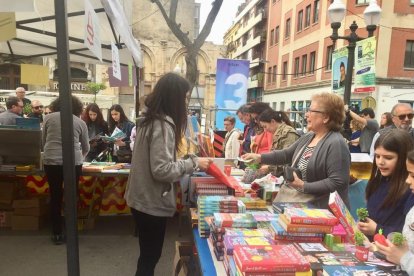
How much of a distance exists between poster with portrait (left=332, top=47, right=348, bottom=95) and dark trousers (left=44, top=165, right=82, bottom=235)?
5.37 metres

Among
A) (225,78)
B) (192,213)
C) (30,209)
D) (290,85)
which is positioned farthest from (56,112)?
(290,85)

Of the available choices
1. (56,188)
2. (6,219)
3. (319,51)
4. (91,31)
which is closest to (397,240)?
(91,31)

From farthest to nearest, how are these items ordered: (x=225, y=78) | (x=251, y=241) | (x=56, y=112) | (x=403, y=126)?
(x=225, y=78), (x=403, y=126), (x=56, y=112), (x=251, y=241)

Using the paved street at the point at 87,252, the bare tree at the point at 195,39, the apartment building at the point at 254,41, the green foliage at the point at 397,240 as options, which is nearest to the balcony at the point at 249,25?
the apartment building at the point at 254,41

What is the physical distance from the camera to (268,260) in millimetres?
1328

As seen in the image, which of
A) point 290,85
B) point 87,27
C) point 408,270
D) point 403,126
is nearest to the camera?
point 408,270

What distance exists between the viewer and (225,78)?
31.6 feet

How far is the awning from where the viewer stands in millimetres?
4602

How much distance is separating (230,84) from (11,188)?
21.7 ft

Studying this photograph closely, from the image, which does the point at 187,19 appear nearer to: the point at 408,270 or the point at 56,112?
the point at 56,112

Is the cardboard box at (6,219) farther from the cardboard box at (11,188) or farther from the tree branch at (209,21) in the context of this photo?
the tree branch at (209,21)

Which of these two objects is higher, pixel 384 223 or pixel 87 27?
pixel 87 27

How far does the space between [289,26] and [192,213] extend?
27857mm

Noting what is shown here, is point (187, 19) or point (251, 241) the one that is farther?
point (187, 19)
